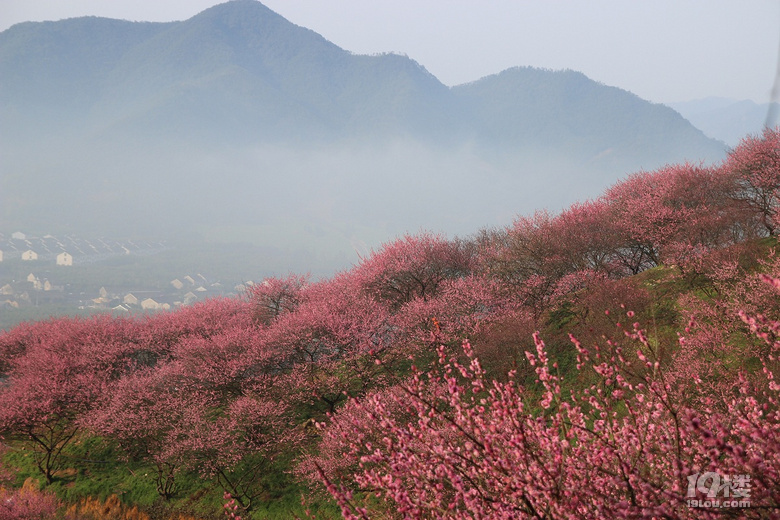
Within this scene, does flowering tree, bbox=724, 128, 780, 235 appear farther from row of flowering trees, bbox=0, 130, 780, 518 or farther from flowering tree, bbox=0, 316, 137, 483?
flowering tree, bbox=0, 316, 137, 483

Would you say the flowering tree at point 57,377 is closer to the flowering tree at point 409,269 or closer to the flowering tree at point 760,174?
the flowering tree at point 409,269

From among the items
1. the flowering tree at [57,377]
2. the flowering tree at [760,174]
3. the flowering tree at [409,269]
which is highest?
the flowering tree at [760,174]

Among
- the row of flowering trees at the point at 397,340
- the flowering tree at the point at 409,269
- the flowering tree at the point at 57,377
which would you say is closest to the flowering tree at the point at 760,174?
the row of flowering trees at the point at 397,340

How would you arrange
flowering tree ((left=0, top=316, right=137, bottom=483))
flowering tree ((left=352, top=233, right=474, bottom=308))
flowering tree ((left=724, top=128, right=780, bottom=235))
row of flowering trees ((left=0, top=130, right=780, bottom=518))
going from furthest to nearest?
flowering tree ((left=352, top=233, right=474, bottom=308)), flowering tree ((left=724, top=128, right=780, bottom=235)), flowering tree ((left=0, top=316, right=137, bottom=483)), row of flowering trees ((left=0, top=130, right=780, bottom=518))

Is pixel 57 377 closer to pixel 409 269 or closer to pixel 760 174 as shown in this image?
pixel 409 269

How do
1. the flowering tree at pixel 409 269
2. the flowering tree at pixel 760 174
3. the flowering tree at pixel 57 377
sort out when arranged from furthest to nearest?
the flowering tree at pixel 409 269 → the flowering tree at pixel 760 174 → the flowering tree at pixel 57 377

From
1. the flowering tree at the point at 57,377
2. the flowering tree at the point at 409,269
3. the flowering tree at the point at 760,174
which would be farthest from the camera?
Answer: the flowering tree at the point at 409,269

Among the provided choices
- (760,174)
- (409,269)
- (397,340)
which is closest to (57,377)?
(397,340)

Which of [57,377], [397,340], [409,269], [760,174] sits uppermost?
[760,174]

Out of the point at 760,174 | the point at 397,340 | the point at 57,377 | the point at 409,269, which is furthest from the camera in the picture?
the point at 409,269

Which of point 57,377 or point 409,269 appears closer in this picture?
point 57,377

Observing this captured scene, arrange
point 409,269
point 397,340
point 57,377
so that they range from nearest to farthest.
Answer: point 57,377 → point 397,340 → point 409,269

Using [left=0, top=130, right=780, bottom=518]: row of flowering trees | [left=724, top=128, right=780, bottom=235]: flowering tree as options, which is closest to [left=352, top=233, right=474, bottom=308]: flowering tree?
[left=0, top=130, right=780, bottom=518]: row of flowering trees

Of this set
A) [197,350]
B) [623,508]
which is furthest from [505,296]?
[623,508]
